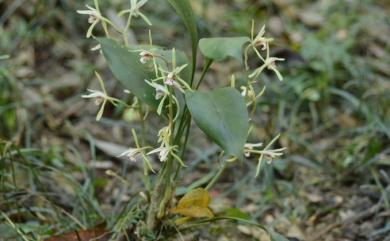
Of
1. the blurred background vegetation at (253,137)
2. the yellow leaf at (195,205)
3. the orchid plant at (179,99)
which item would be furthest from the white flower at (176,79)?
the blurred background vegetation at (253,137)

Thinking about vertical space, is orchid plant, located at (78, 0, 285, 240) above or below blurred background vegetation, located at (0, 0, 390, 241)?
above

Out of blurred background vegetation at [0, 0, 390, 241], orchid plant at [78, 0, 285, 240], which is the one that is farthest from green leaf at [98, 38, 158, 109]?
blurred background vegetation at [0, 0, 390, 241]

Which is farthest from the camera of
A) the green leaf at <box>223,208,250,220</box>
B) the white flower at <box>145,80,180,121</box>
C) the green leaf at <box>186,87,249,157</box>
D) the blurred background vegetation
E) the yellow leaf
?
the blurred background vegetation

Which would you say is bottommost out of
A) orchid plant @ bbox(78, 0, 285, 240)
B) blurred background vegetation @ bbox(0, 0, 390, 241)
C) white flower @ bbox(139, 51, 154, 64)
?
blurred background vegetation @ bbox(0, 0, 390, 241)

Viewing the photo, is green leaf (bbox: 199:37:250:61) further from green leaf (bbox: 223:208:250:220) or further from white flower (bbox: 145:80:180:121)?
green leaf (bbox: 223:208:250:220)

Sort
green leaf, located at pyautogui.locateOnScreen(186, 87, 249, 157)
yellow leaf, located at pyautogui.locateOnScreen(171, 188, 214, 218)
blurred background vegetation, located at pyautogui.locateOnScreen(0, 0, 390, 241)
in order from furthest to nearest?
blurred background vegetation, located at pyautogui.locateOnScreen(0, 0, 390, 241) → yellow leaf, located at pyautogui.locateOnScreen(171, 188, 214, 218) → green leaf, located at pyautogui.locateOnScreen(186, 87, 249, 157)

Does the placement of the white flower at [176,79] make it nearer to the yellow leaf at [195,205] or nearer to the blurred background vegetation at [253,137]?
the yellow leaf at [195,205]

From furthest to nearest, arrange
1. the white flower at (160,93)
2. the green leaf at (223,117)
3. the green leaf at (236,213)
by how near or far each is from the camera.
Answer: the green leaf at (236,213), the white flower at (160,93), the green leaf at (223,117)

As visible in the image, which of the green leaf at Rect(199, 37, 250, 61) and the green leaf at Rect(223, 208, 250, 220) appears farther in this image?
the green leaf at Rect(223, 208, 250, 220)

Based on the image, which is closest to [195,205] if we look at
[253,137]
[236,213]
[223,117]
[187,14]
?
[236,213]
